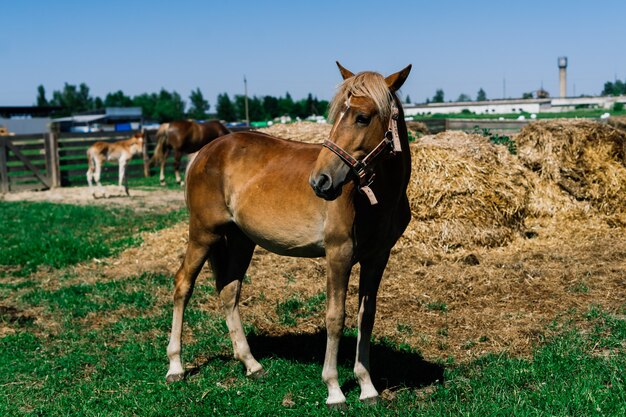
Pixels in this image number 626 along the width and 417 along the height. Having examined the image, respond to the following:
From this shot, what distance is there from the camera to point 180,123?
70.5ft

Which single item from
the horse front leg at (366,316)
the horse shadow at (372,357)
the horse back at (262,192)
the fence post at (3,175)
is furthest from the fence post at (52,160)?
the horse front leg at (366,316)

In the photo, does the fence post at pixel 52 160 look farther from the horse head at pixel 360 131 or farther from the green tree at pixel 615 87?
the green tree at pixel 615 87

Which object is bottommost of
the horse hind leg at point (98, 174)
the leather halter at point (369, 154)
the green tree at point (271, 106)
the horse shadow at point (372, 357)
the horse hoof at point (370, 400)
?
the horse shadow at point (372, 357)

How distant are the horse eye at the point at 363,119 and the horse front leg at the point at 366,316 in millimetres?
1055

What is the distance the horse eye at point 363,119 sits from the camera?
12.6 ft

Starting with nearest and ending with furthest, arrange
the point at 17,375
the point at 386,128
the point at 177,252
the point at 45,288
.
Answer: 1. the point at 386,128
2. the point at 17,375
3. the point at 45,288
4. the point at 177,252

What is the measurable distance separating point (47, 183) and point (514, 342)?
18.6 m

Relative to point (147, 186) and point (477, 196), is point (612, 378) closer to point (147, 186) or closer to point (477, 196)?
point (477, 196)

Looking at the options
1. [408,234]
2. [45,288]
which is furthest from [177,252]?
[408,234]

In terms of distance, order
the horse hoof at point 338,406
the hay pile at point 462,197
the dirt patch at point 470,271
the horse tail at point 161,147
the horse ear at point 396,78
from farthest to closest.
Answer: the horse tail at point 161,147 < the hay pile at point 462,197 < the dirt patch at point 470,271 < the horse hoof at point 338,406 < the horse ear at point 396,78

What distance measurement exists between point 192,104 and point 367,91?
145 meters

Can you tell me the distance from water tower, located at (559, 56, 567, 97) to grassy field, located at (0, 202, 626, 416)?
93.3 m

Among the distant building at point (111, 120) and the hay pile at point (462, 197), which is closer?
the hay pile at point (462, 197)

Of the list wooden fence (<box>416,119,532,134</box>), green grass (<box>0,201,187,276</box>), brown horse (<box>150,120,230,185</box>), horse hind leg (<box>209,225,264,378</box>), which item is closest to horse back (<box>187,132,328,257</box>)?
horse hind leg (<box>209,225,264,378</box>)
